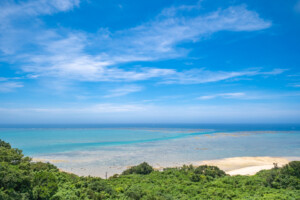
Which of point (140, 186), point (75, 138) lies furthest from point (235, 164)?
point (75, 138)

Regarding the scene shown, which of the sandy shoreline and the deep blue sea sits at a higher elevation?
the deep blue sea

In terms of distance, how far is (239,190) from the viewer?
1694cm

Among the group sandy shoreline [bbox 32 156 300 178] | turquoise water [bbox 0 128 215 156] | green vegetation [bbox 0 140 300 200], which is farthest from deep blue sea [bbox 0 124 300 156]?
green vegetation [bbox 0 140 300 200]

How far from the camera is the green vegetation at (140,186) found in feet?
37.1

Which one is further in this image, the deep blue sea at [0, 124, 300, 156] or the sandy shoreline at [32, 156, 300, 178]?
the deep blue sea at [0, 124, 300, 156]

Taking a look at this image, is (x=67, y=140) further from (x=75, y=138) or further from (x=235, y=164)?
(x=235, y=164)

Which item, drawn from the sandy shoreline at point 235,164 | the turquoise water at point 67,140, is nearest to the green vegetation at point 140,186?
the sandy shoreline at point 235,164

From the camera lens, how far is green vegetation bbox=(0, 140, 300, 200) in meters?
11.3

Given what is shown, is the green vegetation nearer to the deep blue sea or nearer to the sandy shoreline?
the sandy shoreline

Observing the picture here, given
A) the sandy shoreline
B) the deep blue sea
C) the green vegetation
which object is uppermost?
the green vegetation

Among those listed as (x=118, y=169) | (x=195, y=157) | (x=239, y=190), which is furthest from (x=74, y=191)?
(x=195, y=157)

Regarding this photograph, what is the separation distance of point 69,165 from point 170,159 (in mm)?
19262

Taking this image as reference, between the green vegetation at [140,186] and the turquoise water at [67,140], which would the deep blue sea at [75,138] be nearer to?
the turquoise water at [67,140]

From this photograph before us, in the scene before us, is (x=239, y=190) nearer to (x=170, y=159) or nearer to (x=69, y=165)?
(x=170, y=159)
